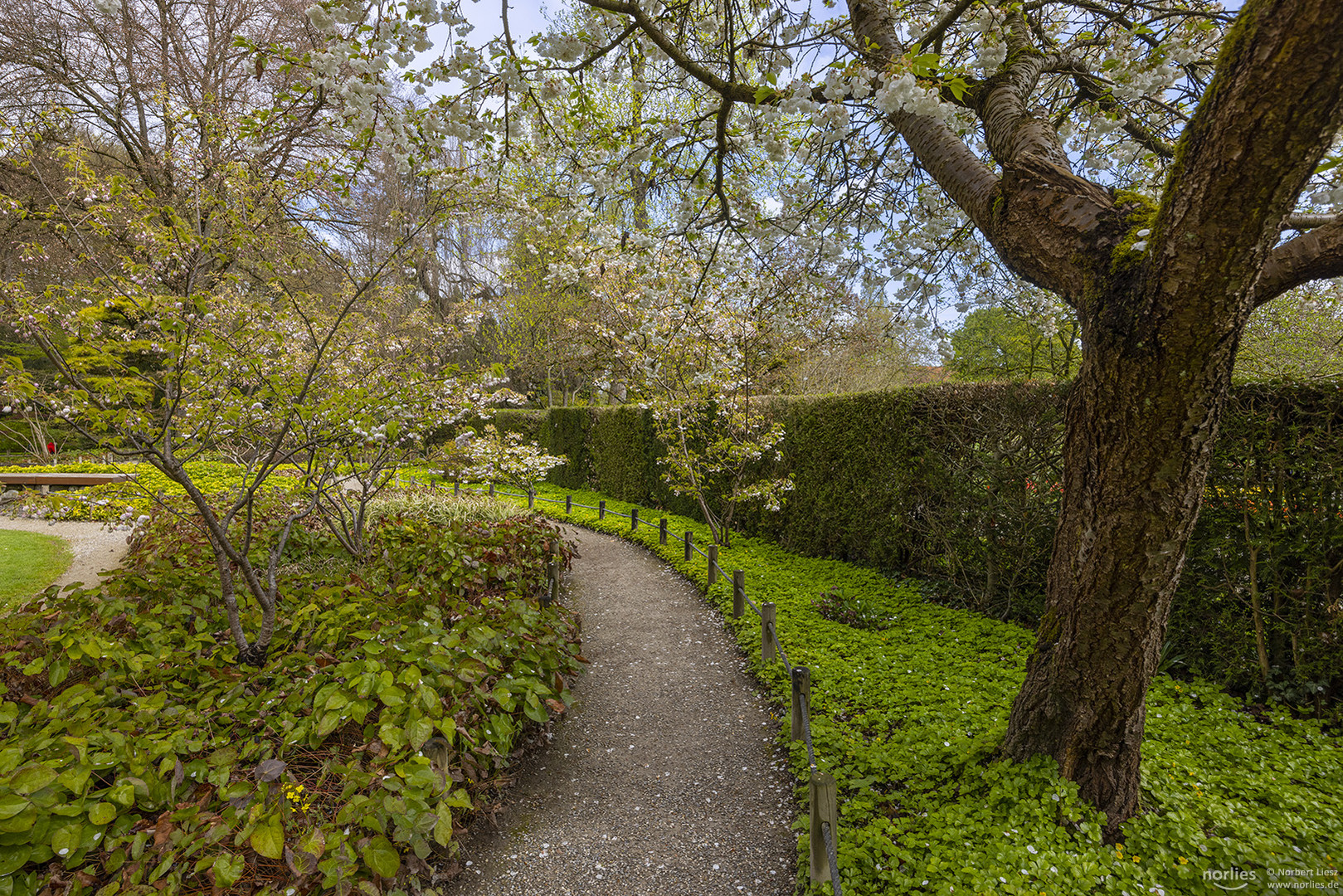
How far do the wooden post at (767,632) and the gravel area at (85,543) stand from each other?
7230mm

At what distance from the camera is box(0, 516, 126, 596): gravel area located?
7.09m

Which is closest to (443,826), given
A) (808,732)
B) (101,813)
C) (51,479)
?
(101,813)

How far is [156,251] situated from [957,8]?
6756mm

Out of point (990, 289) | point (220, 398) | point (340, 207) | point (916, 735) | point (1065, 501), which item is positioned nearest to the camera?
point (1065, 501)

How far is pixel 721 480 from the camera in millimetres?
9078

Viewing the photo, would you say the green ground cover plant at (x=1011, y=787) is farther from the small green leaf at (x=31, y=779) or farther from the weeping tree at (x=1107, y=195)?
the small green leaf at (x=31, y=779)

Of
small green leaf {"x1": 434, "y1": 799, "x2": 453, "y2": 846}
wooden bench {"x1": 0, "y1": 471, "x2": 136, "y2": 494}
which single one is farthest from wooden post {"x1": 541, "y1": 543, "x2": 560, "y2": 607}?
wooden bench {"x1": 0, "y1": 471, "x2": 136, "y2": 494}

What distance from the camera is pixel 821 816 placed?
2.25 meters

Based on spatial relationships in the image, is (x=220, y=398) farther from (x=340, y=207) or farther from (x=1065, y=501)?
(x=340, y=207)

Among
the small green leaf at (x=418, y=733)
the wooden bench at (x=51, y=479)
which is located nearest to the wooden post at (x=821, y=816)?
the small green leaf at (x=418, y=733)

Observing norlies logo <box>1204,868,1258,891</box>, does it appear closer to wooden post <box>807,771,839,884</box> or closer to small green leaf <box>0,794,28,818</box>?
wooden post <box>807,771,839,884</box>

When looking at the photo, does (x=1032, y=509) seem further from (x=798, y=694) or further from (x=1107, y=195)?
(x=1107, y=195)

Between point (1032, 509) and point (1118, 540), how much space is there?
3.20 metres

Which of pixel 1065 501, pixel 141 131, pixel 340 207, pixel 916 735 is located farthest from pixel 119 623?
pixel 141 131
